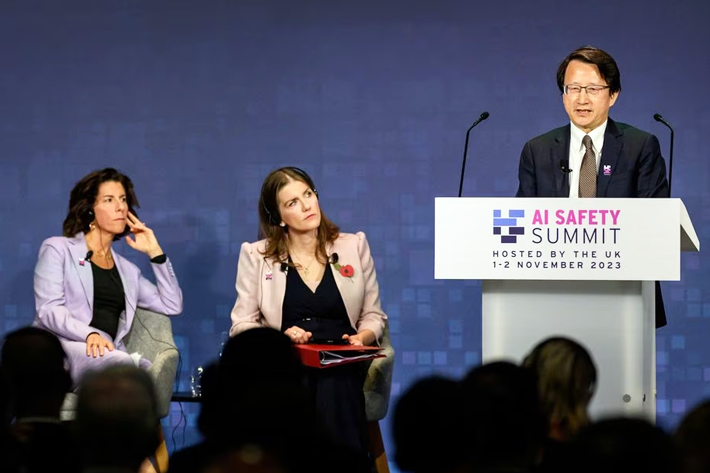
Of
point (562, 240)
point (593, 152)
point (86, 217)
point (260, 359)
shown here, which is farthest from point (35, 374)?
point (86, 217)

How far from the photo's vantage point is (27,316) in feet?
24.0

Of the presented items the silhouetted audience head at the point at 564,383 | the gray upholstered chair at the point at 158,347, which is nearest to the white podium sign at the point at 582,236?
A: the silhouetted audience head at the point at 564,383

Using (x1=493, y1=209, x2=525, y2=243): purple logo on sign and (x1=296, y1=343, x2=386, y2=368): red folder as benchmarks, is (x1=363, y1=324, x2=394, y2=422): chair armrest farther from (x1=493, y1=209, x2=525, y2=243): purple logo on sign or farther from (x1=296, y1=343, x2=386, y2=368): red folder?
(x1=493, y1=209, x2=525, y2=243): purple logo on sign

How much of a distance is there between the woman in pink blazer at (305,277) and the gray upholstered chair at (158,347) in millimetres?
569

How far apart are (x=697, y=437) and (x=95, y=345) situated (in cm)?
397

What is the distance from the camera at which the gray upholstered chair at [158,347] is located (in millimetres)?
5992

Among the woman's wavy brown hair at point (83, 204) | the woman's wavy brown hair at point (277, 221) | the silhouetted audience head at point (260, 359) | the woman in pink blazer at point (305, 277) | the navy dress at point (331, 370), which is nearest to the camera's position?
the silhouetted audience head at point (260, 359)

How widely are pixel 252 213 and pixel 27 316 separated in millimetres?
1464

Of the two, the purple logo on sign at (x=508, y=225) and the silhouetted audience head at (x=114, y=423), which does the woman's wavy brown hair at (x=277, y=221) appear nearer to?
the purple logo on sign at (x=508, y=225)

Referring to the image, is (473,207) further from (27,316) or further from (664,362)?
(27,316)

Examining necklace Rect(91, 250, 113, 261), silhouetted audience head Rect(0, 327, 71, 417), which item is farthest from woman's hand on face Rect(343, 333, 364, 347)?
silhouetted audience head Rect(0, 327, 71, 417)

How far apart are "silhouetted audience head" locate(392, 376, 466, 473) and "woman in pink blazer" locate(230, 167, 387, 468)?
8.90 feet

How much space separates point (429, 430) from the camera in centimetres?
262

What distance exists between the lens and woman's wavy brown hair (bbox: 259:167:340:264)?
564 centimetres
